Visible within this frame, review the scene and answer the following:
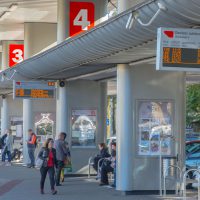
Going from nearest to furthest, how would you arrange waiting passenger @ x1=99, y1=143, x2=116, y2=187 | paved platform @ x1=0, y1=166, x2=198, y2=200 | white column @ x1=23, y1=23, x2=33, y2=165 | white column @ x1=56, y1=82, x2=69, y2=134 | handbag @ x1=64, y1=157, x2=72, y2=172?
1. paved platform @ x1=0, y1=166, x2=198, y2=200
2. waiting passenger @ x1=99, y1=143, x2=116, y2=187
3. handbag @ x1=64, y1=157, x2=72, y2=172
4. white column @ x1=56, y1=82, x2=69, y2=134
5. white column @ x1=23, y1=23, x2=33, y2=165

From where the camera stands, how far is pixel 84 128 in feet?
80.2

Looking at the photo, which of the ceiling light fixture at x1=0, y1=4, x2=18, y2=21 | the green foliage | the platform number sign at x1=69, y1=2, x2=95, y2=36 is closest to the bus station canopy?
the platform number sign at x1=69, y1=2, x2=95, y2=36

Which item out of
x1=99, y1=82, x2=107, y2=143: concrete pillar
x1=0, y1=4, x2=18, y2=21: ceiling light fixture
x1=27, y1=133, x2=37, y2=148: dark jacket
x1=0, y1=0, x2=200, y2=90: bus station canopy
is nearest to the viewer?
x1=0, y1=0, x2=200, y2=90: bus station canopy

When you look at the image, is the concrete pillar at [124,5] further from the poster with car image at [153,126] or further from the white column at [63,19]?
the white column at [63,19]

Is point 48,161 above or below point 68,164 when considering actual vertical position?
above

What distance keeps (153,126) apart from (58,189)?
3.73m

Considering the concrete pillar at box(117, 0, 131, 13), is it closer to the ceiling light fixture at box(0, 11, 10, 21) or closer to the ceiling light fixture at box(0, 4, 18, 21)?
the ceiling light fixture at box(0, 4, 18, 21)

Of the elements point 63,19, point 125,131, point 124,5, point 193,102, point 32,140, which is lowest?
point 32,140

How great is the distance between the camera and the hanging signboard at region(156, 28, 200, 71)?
33.3ft

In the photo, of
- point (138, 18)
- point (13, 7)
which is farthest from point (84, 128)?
point (138, 18)

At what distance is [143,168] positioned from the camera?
59.3 ft

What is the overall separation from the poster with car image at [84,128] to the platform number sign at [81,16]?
2994 millimetres

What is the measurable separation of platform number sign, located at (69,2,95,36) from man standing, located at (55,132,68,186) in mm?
3522

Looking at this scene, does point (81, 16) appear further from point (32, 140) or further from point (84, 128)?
point (32, 140)
